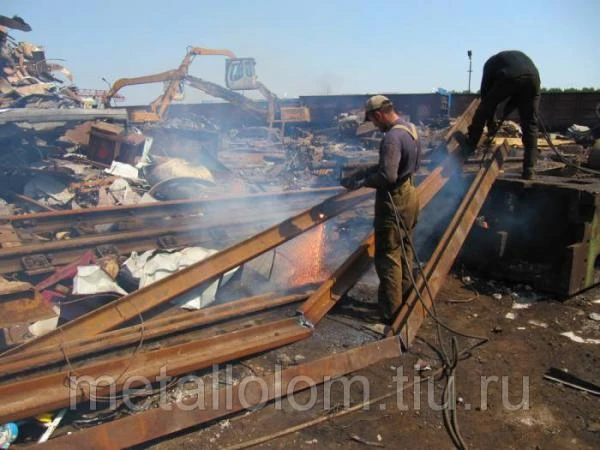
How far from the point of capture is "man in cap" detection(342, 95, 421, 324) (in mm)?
3889

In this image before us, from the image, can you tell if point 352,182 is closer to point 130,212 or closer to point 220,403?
point 220,403

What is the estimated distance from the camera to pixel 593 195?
4559 mm

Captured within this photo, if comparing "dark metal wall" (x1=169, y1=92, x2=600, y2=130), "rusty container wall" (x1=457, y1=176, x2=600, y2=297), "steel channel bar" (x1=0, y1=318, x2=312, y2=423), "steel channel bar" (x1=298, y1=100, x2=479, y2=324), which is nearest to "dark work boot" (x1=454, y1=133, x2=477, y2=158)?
"steel channel bar" (x1=298, y1=100, x2=479, y2=324)

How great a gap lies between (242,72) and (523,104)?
18.7 metres

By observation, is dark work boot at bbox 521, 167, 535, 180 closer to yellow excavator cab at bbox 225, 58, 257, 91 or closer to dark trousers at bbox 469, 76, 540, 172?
dark trousers at bbox 469, 76, 540, 172

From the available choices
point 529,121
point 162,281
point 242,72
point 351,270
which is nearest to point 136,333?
point 162,281

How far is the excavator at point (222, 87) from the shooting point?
18.0 meters

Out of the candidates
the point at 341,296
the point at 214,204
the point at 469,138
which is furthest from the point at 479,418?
the point at 214,204

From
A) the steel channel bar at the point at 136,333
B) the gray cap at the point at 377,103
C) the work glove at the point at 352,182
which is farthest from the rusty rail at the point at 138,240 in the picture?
the gray cap at the point at 377,103

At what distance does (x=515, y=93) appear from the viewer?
5371 mm

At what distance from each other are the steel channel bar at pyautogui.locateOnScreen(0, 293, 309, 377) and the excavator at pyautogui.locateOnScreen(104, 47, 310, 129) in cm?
1138

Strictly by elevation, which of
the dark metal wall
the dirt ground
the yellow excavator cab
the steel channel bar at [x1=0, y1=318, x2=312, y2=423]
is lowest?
the dirt ground

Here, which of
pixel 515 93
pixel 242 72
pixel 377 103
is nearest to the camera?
pixel 377 103

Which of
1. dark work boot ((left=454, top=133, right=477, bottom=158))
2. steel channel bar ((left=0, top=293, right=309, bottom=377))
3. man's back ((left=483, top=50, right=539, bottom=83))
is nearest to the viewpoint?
steel channel bar ((left=0, top=293, right=309, bottom=377))
